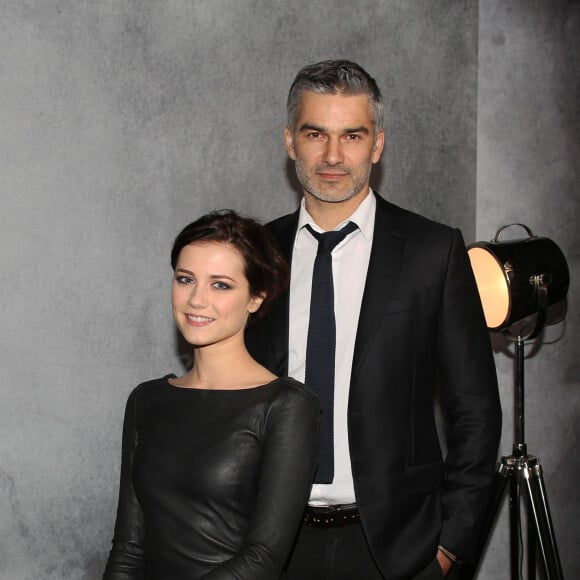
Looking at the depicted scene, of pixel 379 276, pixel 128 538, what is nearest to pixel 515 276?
pixel 379 276

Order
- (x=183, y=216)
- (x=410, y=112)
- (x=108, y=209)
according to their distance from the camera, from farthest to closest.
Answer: (x=410, y=112) < (x=183, y=216) < (x=108, y=209)

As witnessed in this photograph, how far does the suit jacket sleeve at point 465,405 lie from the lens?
88.4 inches

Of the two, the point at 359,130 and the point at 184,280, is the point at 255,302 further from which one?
the point at 359,130

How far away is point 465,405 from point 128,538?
3.00 feet

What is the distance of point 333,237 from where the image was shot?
2.30 meters

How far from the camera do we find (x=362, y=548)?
216 centimetres

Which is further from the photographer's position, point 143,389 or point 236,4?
point 236,4

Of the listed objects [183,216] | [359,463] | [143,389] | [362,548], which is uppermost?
[183,216]

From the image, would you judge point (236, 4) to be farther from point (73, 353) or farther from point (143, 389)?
point (143, 389)

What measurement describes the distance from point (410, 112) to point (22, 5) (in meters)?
1.73

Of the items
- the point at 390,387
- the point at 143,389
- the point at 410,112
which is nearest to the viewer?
the point at 143,389

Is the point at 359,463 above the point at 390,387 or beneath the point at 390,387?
beneath

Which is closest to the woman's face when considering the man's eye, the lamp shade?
the man's eye

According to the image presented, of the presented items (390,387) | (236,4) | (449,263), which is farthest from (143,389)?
(236,4)
